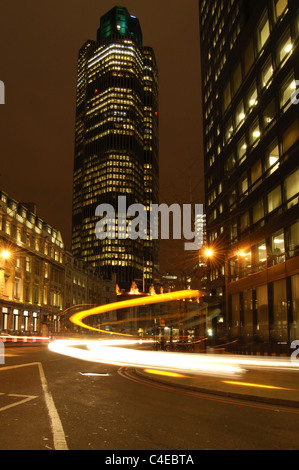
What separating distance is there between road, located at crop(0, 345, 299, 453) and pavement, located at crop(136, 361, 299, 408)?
0.25 metres

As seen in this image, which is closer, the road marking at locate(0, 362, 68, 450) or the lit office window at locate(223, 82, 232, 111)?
the road marking at locate(0, 362, 68, 450)

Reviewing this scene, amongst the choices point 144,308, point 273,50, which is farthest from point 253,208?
point 144,308

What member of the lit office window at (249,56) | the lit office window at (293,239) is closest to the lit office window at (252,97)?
the lit office window at (249,56)

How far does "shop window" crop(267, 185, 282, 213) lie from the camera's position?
96.2 ft

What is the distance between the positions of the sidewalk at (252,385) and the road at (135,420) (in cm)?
25

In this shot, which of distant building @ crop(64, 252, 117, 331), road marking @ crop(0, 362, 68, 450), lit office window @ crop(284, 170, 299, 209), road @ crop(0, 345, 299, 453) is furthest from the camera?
distant building @ crop(64, 252, 117, 331)

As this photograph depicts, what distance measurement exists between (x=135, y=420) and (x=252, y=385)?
534 cm

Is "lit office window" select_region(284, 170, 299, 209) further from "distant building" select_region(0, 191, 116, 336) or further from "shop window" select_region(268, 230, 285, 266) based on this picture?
"distant building" select_region(0, 191, 116, 336)

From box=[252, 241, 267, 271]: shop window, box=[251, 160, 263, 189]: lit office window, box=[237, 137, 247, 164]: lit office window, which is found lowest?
box=[252, 241, 267, 271]: shop window

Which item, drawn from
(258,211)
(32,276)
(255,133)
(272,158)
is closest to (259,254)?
(258,211)

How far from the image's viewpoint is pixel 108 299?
4547 inches

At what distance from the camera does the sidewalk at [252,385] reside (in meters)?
9.50

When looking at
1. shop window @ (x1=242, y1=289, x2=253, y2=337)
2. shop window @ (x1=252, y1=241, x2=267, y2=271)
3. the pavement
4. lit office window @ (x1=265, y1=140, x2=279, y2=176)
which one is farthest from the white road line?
shop window @ (x1=242, y1=289, x2=253, y2=337)
